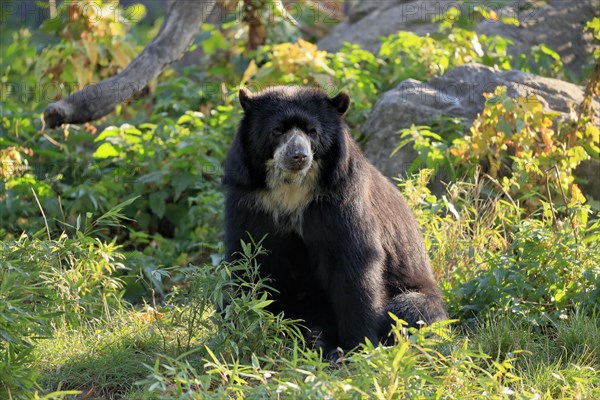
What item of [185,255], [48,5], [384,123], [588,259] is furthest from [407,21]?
[588,259]

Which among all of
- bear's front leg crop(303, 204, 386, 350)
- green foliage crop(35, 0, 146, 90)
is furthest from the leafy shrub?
green foliage crop(35, 0, 146, 90)

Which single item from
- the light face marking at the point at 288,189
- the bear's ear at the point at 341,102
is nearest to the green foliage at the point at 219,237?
the light face marking at the point at 288,189

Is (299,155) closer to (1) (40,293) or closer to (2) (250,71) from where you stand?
(1) (40,293)

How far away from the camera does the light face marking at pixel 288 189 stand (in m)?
5.00

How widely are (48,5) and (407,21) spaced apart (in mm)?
4014

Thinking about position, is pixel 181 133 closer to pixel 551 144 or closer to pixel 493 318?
pixel 551 144

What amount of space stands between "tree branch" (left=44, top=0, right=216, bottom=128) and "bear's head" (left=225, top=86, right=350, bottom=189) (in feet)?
5.19

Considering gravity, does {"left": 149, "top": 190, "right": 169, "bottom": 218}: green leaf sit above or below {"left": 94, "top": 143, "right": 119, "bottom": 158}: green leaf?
below

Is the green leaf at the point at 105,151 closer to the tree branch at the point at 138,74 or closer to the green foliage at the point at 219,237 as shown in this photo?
the green foliage at the point at 219,237

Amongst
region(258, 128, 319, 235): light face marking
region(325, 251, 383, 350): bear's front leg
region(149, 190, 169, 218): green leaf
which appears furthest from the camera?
region(149, 190, 169, 218): green leaf

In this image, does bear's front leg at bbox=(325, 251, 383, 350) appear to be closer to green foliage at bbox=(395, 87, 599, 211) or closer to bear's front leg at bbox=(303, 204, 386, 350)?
bear's front leg at bbox=(303, 204, 386, 350)

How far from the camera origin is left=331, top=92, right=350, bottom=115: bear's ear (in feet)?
16.8

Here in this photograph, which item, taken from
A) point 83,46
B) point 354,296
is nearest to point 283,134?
point 354,296

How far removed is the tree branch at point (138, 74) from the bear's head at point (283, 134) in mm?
1581
